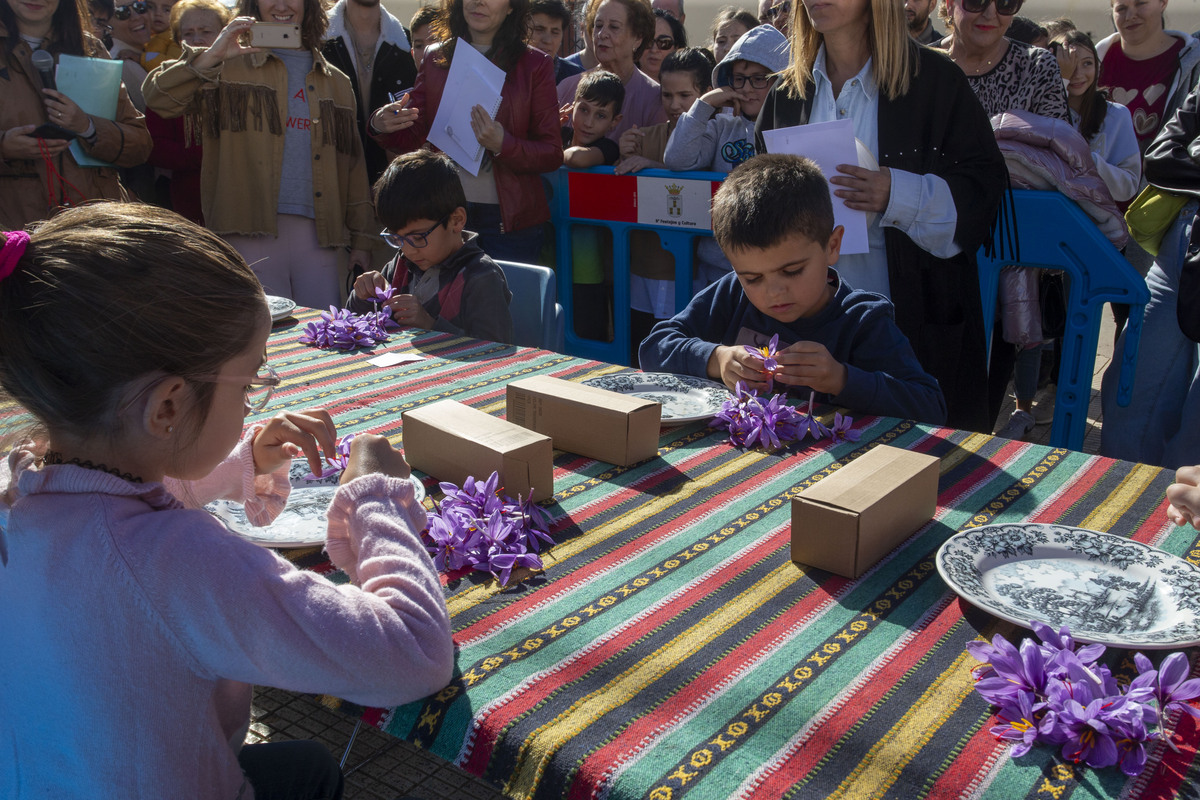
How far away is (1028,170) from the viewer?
359cm

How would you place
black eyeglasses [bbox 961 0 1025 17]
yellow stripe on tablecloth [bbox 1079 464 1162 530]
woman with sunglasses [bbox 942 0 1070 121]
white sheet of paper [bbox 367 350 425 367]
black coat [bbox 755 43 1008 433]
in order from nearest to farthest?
1. yellow stripe on tablecloth [bbox 1079 464 1162 530]
2. white sheet of paper [bbox 367 350 425 367]
3. black coat [bbox 755 43 1008 433]
4. black eyeglasses [bbox 961 0 1025 17]
5. woman with sunglasses [bbox 942 0 1070 121]

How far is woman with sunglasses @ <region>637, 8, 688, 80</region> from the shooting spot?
233 inches

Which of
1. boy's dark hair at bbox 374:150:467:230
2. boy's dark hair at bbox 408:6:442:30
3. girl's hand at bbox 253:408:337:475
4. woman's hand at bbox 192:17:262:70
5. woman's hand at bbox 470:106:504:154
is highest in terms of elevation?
boy's dark hair at bbox 408:6:442:30

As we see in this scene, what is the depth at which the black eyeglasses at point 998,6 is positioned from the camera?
3586 millimetres

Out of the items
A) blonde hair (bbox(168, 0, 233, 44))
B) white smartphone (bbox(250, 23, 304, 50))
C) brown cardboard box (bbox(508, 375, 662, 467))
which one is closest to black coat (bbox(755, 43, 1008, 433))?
brown cardboard box (bbox(508, 375, 662, 467))

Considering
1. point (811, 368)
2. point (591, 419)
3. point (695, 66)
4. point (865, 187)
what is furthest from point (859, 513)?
point (695, 66)

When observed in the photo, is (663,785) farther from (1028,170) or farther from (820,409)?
(1028,170)

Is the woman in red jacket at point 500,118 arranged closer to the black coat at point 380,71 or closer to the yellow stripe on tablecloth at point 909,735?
the black coat at point 380,71

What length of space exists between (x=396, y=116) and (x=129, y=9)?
7.61 ft

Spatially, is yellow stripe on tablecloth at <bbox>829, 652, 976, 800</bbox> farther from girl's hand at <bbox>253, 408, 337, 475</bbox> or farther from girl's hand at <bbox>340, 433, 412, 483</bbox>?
girl's hand at <bbox>253, 408, 337, 475</bbox>

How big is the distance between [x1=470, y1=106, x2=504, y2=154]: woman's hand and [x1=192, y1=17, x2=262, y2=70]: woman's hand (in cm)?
106

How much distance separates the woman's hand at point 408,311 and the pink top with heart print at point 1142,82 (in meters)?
4.32

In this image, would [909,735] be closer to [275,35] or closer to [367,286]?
[367,286]

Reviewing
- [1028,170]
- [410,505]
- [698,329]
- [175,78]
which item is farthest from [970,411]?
[175,78]
